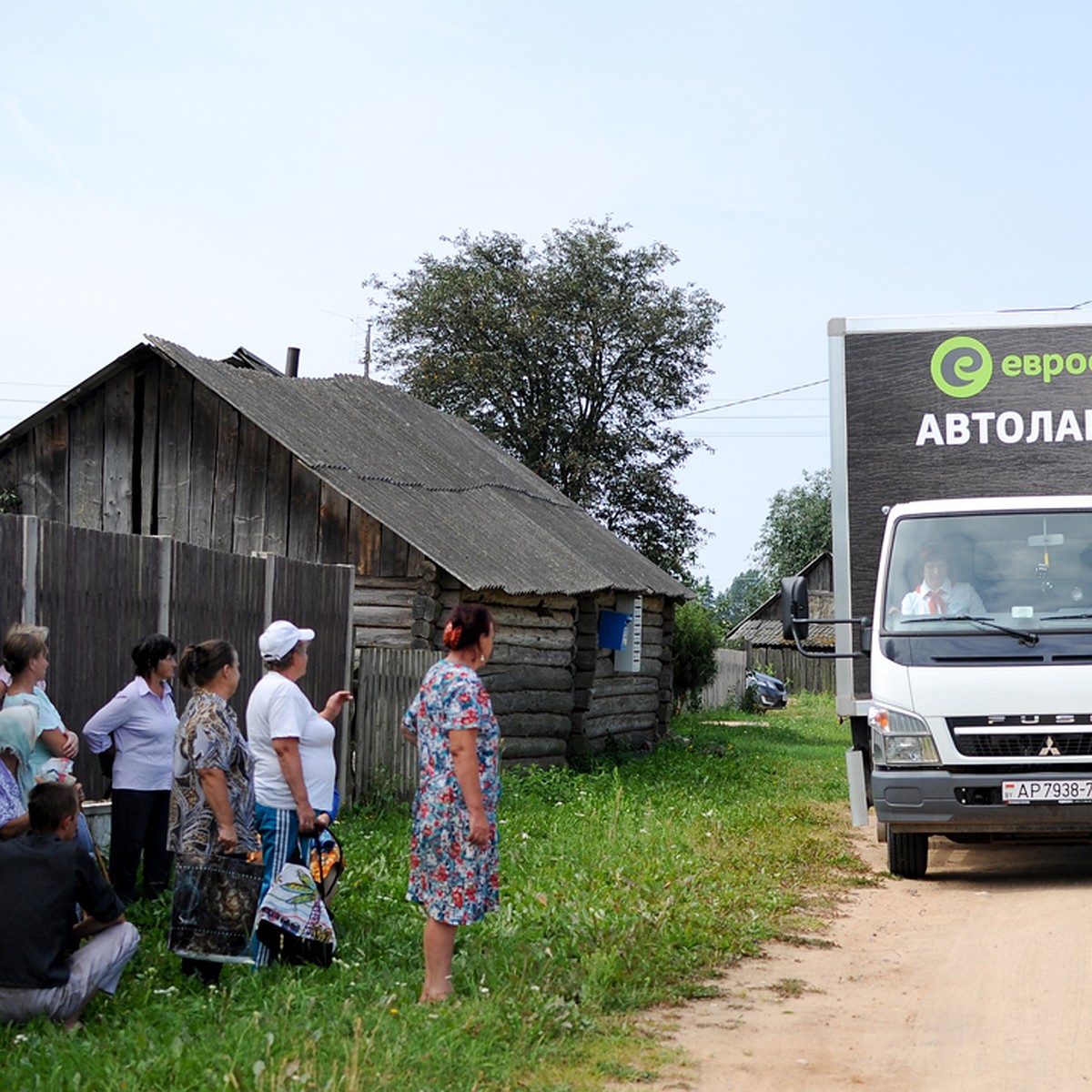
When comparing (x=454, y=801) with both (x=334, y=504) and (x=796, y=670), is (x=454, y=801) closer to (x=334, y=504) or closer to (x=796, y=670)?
(x=334, y=504)

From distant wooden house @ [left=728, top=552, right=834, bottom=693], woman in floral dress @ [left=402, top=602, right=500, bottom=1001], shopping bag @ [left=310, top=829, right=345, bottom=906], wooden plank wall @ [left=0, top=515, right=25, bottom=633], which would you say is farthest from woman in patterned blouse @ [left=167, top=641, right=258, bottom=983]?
distant wooden house @ [left=728, top=552, right=834, bottom=693]

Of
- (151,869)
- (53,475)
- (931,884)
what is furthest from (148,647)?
(53,475)

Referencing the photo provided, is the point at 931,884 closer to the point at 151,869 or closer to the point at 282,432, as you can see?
the point at 151,869

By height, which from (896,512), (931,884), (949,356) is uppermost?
(949,356)

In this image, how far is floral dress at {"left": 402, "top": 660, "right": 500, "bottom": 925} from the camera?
6059mm

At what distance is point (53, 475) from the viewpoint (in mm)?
16984

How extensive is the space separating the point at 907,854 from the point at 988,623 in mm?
1766

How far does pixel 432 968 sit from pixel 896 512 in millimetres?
5416

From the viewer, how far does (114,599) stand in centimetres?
859

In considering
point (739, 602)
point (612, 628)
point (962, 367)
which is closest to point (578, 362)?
point (612, 628)

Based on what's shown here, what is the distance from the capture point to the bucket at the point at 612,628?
19.9 m

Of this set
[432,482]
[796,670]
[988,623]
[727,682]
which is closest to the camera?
[988,623]

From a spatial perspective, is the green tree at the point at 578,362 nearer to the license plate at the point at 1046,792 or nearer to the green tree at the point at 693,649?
the green tree at the point at 693,649

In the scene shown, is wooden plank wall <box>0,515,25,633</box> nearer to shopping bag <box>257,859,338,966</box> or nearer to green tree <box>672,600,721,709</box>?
shopping bag <box>257,859,338,966</box>
